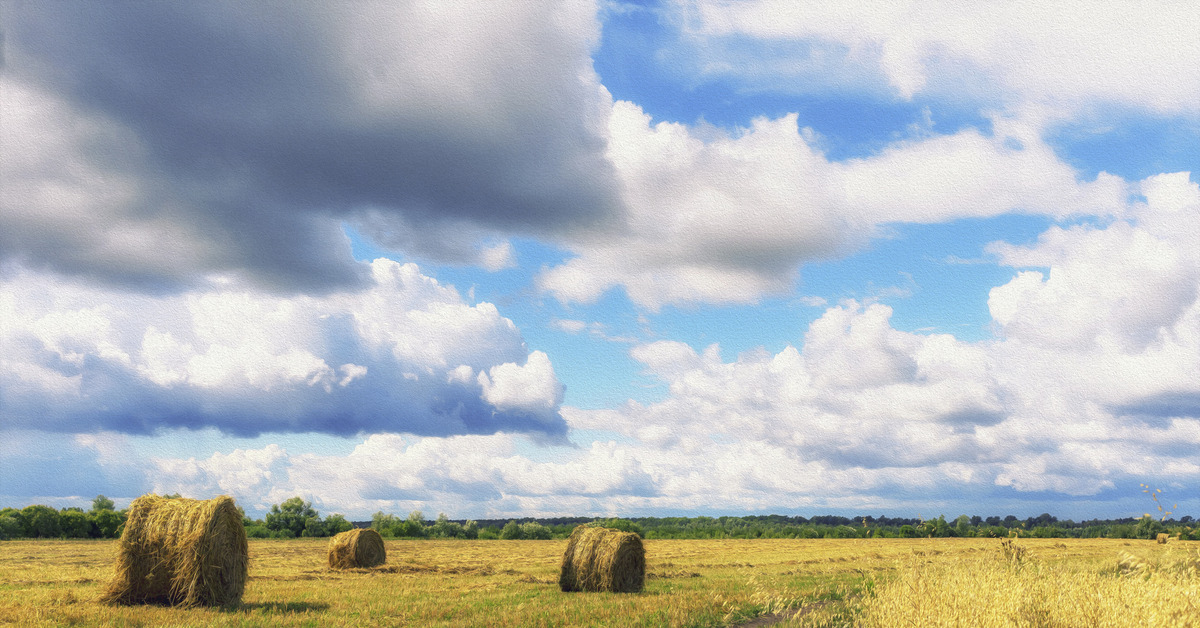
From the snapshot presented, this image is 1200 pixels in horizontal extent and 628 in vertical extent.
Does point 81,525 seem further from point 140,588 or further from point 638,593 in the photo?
point 638,593

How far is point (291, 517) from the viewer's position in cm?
6744

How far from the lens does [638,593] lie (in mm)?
20562

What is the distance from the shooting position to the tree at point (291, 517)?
221 feet

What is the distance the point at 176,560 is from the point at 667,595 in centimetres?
1137

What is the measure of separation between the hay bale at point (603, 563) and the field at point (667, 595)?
2.17 feet

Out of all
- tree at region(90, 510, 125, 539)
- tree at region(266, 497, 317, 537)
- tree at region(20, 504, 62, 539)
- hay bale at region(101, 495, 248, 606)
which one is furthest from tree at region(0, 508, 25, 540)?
hay bale at region(101, 495, 248, 606)

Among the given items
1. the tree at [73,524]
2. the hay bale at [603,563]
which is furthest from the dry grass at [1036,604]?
the tree at [73,524]

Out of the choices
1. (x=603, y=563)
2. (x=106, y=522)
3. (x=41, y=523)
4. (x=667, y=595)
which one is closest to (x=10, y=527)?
(x=41, y=523)

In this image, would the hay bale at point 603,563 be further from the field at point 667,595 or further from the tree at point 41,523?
the tree at point 41,523

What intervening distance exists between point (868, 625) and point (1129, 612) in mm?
3156

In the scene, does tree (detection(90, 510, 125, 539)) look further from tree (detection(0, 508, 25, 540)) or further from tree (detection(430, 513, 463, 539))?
tree (detection(430, 513, 463, 539))

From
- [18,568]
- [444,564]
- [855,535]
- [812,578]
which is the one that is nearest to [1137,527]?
[855,535]

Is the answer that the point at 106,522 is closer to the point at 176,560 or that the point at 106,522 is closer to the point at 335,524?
the point at 335,524

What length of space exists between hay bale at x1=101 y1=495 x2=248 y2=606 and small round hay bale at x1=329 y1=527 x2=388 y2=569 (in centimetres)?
1294
